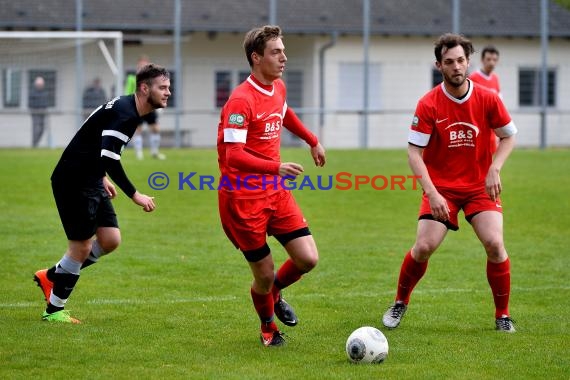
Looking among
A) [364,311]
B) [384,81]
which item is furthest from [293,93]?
[364,311]

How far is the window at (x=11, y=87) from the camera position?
2586 cm

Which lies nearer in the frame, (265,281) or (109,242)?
(265,281)

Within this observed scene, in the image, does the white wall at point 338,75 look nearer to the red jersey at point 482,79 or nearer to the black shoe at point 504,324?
the red jersey at point 482,79

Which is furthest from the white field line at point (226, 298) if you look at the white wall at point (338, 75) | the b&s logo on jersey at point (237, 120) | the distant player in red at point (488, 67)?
the white wall at point (338, 75)

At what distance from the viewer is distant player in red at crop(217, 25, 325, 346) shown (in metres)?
7.11

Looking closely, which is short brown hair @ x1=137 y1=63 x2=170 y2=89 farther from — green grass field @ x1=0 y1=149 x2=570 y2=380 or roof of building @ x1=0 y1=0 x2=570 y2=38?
roof of building @ x1=0 y1=0 x2=570 y2=38

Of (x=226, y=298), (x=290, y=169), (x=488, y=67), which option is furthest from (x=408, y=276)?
(x=488, y=67)

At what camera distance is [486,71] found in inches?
647

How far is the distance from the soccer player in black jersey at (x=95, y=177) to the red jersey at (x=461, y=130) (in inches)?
72.8

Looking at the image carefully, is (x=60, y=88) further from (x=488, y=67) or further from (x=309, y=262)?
(x=309, y=262)

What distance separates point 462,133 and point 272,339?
6.57 feet

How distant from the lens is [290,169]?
6.67 metres

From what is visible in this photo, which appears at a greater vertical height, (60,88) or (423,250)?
(60,88)

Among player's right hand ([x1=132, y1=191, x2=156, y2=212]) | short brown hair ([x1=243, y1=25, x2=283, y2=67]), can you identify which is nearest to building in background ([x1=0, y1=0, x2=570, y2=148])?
player's right hand ([x1=132, y1=191, x2=156, y2=212])
